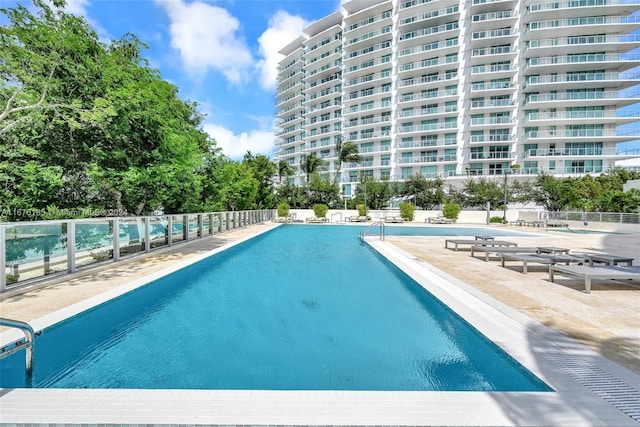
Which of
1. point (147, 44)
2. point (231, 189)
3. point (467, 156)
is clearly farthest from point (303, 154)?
point (147, 44)

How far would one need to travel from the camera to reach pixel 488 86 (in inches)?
1548

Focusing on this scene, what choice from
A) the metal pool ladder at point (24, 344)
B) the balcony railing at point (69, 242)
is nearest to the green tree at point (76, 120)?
the balcony railing at point (69, 242)

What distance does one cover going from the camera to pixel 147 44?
1048 cm

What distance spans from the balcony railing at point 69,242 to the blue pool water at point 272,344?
2.08 meters

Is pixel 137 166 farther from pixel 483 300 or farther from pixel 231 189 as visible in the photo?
pixel 231 189

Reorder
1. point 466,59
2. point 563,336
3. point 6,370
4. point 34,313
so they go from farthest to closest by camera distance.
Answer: point 466,59 < point 34,313 < point 563,336 < point 6,370

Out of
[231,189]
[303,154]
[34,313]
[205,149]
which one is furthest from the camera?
[303,154]

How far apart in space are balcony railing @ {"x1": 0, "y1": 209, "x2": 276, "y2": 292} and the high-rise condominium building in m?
37.1

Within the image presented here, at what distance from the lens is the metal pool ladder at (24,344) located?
261 cm

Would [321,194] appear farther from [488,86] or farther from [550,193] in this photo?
[488,86]

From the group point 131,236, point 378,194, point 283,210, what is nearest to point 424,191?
point 378,194

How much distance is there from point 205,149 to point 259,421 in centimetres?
1889

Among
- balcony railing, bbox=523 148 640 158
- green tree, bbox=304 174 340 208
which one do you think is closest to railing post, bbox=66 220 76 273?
green tree, bbox=304 174 340 208

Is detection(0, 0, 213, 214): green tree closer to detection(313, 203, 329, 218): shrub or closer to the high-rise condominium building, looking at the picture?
detection(313, 203, 329, 218): shrub
